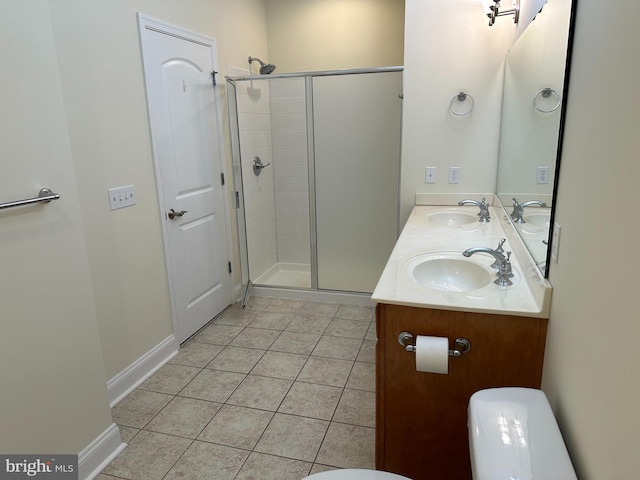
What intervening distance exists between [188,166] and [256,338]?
1.30 meters

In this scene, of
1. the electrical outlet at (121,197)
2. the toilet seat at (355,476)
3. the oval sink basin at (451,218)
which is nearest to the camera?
the toilet seat at (355,476)

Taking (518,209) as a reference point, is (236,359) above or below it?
below

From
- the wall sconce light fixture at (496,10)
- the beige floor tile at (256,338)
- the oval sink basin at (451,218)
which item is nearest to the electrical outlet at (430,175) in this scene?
the oval sink basin at (451,218)

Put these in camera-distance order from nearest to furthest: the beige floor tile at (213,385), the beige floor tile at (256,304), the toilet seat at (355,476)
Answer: the toilet seat at (355,476)
the beige floor tile at (213,385)
the beige floor tile at (256,304)

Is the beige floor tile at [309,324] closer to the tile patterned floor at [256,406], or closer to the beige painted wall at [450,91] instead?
the tile patterned floor at [256,406]

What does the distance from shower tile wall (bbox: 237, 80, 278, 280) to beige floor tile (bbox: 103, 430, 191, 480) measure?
1.90 m

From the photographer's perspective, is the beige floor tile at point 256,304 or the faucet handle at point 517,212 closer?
the faucet handle at point 517,212

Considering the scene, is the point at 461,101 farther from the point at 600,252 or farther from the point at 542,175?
the point at 600,252

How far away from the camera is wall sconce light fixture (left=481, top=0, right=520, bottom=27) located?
2357 millimetres

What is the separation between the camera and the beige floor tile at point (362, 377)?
8.20ft

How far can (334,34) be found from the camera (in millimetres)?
3992

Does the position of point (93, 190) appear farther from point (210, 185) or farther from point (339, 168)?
point (339, 168)

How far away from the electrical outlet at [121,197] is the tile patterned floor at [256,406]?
1.07m

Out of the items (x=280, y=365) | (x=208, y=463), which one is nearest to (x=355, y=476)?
(x=208, y=463)
